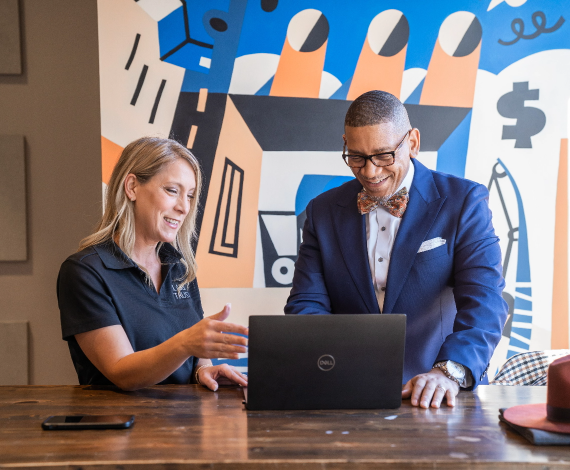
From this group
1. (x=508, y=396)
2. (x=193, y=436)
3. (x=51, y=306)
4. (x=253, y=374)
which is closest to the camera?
(x=193, y=436)

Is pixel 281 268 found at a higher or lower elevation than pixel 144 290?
lower

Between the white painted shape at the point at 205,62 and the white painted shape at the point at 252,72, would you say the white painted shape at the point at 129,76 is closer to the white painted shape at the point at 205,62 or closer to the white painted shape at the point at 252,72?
the white painted shape at the point at 205,62

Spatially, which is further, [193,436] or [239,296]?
[239,296]

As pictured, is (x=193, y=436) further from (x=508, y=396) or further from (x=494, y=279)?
(x=494, y=279)

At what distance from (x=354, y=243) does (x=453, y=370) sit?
0.84 meters

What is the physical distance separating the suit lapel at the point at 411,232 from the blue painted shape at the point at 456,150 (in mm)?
1065

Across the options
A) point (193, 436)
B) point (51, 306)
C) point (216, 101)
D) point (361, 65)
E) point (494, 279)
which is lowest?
point (51, 306)

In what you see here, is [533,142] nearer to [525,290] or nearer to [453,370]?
[525,290]

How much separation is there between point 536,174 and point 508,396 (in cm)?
209

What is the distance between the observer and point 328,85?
3.42m

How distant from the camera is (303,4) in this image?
11.1 feet

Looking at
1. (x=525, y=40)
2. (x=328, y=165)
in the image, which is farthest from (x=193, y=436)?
(x=525, y=40)

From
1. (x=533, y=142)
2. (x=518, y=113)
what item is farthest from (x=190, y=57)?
(x=533, y=142)

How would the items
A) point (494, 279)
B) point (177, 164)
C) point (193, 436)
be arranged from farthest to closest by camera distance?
point (177, 164) < point (494, 279) < point (193, 436)
